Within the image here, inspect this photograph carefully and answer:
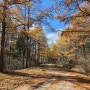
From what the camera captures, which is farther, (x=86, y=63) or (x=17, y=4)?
(x=86, y=63)

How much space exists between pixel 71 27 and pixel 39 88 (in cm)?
507

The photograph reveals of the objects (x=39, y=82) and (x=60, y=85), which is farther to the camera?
(x=39, y=82)

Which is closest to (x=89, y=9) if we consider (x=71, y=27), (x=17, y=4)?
(x=71, y=27)

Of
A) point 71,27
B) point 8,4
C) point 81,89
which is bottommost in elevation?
point 81,89

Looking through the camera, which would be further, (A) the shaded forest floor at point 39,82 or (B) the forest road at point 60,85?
(A) the shaded forest floor at point 39,82

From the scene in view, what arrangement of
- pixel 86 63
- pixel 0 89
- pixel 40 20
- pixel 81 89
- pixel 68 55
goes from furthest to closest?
pixel 68 55 < pixel 86 63 < pixel 40 20 < pixel 81 89 < pixel 0 89

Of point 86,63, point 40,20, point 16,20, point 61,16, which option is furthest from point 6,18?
point 86,63

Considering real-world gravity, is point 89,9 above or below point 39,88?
above

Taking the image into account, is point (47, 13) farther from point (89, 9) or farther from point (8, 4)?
point (8, 4)

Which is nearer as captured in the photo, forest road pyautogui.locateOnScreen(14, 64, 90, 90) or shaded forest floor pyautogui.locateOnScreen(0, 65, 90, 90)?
forest road pyautogui.locateOnScreen(14, 64, 90, 90)

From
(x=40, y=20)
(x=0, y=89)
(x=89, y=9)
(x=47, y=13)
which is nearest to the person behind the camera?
(x=0, y=89)

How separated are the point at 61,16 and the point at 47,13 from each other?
58.8 inches

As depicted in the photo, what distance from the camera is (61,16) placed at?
16.6 metres

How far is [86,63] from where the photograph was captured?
3441cm
